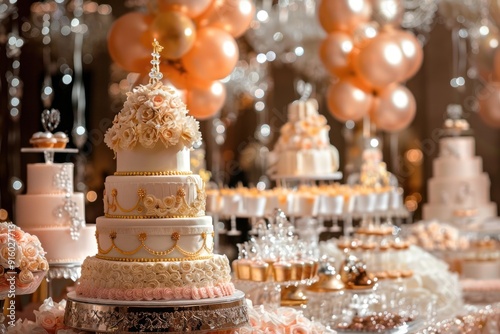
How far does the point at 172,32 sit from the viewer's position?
24.7 feet

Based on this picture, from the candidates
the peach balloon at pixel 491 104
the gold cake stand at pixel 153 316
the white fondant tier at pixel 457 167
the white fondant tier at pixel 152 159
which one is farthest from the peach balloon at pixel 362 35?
the gold cake stand at pixel 153 316

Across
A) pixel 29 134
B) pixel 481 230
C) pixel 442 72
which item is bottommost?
pixel 481 230

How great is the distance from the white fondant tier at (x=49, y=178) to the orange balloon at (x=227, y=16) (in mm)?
1785

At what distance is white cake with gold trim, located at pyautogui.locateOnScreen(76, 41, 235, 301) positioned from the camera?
5109 mm

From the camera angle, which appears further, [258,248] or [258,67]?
[258,67]

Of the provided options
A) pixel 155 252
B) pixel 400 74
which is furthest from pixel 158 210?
pixel 400 74

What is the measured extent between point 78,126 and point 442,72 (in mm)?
5145

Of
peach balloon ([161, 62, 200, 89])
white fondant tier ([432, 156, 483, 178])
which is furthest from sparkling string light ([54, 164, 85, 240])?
white fondant tier ([432, 156, 483, 178])

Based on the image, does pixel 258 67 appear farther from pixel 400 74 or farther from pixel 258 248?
pixel 258 248

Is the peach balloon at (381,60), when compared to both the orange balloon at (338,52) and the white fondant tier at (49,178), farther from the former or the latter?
the white fondant tier at (49,178)

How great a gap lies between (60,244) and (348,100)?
3.89 metres

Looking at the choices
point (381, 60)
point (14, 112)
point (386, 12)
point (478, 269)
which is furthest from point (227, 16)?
point (478, 269)

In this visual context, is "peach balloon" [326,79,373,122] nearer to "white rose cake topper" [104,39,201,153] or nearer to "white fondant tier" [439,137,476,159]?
"white fondant tier" [439,137,476,159]

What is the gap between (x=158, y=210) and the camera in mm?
5203
